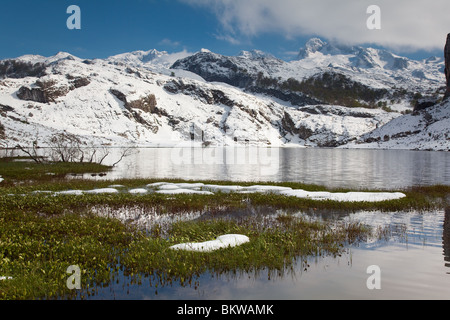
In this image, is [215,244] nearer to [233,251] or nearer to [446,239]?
[233,251]

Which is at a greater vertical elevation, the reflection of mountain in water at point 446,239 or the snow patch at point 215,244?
the snow patch at point 215,244

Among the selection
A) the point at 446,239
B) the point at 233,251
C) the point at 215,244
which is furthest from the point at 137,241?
the point at 446,239

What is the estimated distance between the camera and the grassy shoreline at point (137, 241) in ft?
32.9

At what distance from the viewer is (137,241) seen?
13281mm

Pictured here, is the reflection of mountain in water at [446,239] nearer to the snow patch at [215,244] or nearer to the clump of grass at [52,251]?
the snow patch at [215,244]

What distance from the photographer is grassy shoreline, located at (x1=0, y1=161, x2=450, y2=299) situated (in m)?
10.0

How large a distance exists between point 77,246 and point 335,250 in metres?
10.4

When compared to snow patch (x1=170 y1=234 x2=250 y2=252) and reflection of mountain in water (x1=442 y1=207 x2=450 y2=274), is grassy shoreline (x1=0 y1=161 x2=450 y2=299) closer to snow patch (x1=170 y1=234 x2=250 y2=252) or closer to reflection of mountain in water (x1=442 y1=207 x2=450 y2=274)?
snow patch (x1=170 y1=234 x2=250 y2=252)

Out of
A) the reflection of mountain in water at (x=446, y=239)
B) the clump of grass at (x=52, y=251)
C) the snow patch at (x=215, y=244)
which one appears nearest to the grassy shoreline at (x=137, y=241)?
the clump of grass at (x=52, y=251)

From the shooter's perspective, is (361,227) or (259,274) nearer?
(259,274)

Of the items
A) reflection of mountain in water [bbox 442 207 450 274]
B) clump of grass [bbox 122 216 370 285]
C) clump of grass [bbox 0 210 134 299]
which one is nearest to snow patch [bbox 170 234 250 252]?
clump of grass [bbox 122 216 370 285]

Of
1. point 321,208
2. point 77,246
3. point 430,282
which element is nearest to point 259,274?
point 430,282
